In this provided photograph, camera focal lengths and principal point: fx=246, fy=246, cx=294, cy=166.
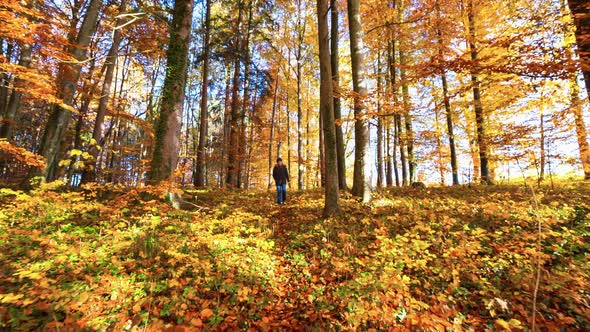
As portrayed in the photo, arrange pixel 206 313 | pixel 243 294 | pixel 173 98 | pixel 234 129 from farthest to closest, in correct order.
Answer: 1. pixel 234 129
2. pixel 173 98
3. pixel 243 294
4. pixel 206 313

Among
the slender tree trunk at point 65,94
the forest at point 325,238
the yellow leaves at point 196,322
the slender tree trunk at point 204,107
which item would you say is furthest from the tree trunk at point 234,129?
the yellow leaves at point 196,322

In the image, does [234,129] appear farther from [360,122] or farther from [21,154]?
[21,154]

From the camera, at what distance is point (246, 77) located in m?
15.2

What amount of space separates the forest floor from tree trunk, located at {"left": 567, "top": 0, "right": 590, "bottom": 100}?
2895 millimetres

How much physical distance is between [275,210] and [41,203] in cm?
578

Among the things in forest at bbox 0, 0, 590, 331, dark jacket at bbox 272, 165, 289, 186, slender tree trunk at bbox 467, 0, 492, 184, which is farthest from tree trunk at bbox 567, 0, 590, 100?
dark jacket at bbox 272, 165, 289, 186

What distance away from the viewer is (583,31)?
15.2 ft

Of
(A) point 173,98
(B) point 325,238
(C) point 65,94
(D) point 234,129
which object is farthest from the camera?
(D) point 234,129

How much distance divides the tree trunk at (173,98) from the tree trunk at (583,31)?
8862 millimetres

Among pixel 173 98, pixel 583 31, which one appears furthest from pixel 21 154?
pixel 583 31

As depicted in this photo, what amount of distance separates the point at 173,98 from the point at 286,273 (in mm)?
5740

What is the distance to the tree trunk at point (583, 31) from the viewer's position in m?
4.41

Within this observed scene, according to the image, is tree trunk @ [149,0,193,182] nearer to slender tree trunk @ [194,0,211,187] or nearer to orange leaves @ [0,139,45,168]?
orange leaves @ [0,139,45,168]

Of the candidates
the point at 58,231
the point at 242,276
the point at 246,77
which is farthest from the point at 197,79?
the point at 242,276
